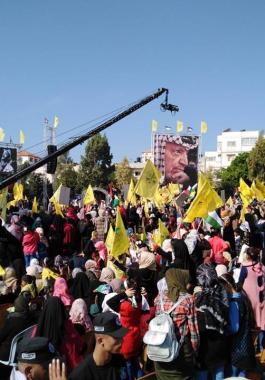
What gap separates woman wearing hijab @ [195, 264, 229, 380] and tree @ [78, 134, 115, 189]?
73.6 metres

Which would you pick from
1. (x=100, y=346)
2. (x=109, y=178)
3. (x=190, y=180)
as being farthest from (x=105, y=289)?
(x=109, y=178)

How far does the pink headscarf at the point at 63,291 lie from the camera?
7.33m

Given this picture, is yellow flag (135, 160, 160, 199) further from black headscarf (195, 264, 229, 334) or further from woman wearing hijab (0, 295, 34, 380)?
woman wearing hijab (0, 295, 34, 380)

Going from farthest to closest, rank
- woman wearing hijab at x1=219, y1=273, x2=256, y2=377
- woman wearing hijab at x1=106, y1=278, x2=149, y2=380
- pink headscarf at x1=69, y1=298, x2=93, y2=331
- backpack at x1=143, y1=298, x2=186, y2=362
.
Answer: pink headscarf at x1=69, y1=298, x2=93, y2=331
woman wearing hijab at x1=106, y1=278, x2=149, y2=380
woman wearing hijab at x1=219, y1=273, x2=256, y2=377
backpack at x1=143, y1=298, x2=186, y2=362

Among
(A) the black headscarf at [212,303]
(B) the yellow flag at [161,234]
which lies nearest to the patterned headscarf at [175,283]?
(A) the black headscarf at [212,303]

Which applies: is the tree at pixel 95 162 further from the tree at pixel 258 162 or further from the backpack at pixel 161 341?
the backpack at pixel 161 341

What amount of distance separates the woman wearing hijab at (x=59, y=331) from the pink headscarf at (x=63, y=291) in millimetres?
2550

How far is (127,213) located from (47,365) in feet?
55.8

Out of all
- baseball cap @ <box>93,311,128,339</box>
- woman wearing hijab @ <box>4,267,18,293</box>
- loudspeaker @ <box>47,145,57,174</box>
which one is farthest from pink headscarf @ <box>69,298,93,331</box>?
loudspeaker @ <box>47,145,57,174</box>

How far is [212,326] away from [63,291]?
272cm

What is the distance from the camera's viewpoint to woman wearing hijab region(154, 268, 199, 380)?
4.27 m

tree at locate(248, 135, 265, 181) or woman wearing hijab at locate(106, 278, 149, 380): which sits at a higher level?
tree at locate(248, 135, 265, 181)

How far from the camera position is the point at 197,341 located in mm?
5027

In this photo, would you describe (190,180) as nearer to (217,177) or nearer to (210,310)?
(217,177)
